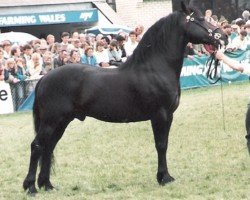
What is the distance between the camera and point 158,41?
323 inches

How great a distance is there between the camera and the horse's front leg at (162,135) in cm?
805

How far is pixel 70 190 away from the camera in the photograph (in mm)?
8234

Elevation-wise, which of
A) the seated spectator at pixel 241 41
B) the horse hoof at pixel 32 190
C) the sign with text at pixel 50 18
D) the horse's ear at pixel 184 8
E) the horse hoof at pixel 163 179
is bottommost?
the sign with text at pixel 50 18

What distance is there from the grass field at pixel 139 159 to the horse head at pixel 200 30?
1758 millimetres

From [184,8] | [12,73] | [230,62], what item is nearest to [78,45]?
[12,73]

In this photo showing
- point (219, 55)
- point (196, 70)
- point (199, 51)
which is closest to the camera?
point (219, 55)

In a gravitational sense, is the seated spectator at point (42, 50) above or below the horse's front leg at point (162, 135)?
below

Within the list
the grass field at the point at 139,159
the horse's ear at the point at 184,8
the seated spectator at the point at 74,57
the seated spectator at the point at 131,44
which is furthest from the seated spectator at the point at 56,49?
the horse's ear at the point at 184,8

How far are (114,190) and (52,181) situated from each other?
3.87ft

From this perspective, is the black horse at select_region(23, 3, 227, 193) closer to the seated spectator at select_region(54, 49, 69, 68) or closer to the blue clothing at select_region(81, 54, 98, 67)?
the seated spectator at select_region(54, 49, 69, 68)

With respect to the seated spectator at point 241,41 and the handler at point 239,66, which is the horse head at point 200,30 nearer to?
the handler at point 239,66

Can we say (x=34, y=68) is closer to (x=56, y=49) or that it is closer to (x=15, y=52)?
(x=15, y=52)

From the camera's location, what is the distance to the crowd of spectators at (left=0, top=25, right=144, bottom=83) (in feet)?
57.4

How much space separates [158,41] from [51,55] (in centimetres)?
994
